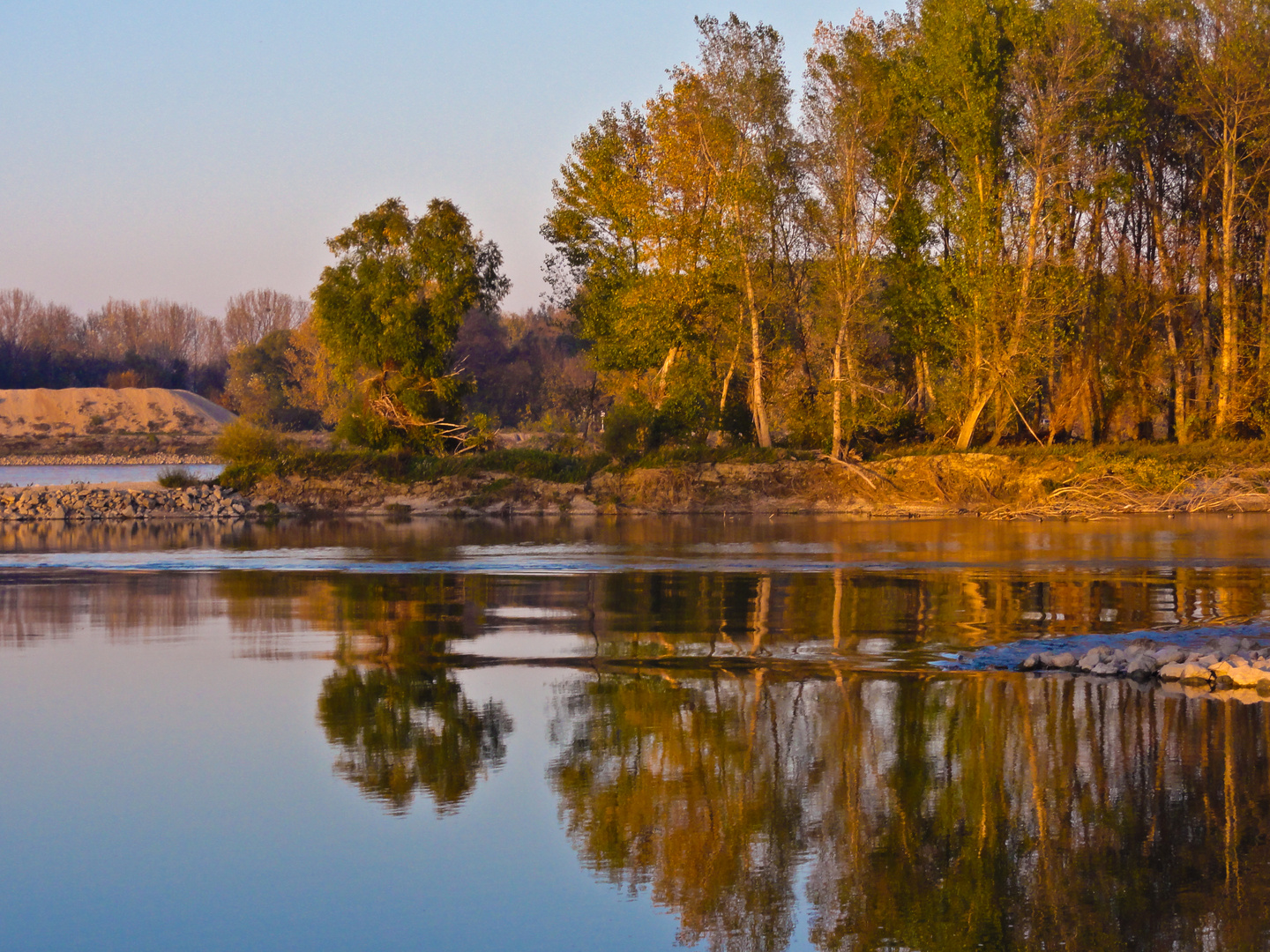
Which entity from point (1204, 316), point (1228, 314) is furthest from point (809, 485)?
point (1204, 316)

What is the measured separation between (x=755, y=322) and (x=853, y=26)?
9.68m

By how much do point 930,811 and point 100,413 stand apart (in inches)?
3828

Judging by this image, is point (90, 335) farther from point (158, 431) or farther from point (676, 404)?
point (676, 404)

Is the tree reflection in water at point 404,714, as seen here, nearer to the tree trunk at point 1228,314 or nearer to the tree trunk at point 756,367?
the tree trunk at point 756,367

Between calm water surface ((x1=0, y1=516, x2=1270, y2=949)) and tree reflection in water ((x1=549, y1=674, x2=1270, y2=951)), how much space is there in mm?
25

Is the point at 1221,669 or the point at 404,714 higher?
the point at 1221,669

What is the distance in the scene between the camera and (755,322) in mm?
34406

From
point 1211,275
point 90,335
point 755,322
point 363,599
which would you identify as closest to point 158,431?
point 90,335

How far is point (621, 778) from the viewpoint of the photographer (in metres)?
7.52

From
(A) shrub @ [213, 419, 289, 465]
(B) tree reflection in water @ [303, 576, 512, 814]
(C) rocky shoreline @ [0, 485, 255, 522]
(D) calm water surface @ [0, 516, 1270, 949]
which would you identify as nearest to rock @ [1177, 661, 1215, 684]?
(D) calm water surface @ [0, 516, 1270, 949]

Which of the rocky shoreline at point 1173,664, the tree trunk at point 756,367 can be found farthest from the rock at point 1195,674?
the tree trunk at point 756,367

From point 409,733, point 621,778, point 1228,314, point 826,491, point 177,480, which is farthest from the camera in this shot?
point 177,480

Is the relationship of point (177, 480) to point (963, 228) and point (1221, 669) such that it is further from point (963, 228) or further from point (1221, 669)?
point (1221, 669)

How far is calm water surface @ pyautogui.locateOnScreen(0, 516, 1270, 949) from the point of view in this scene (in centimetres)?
557
